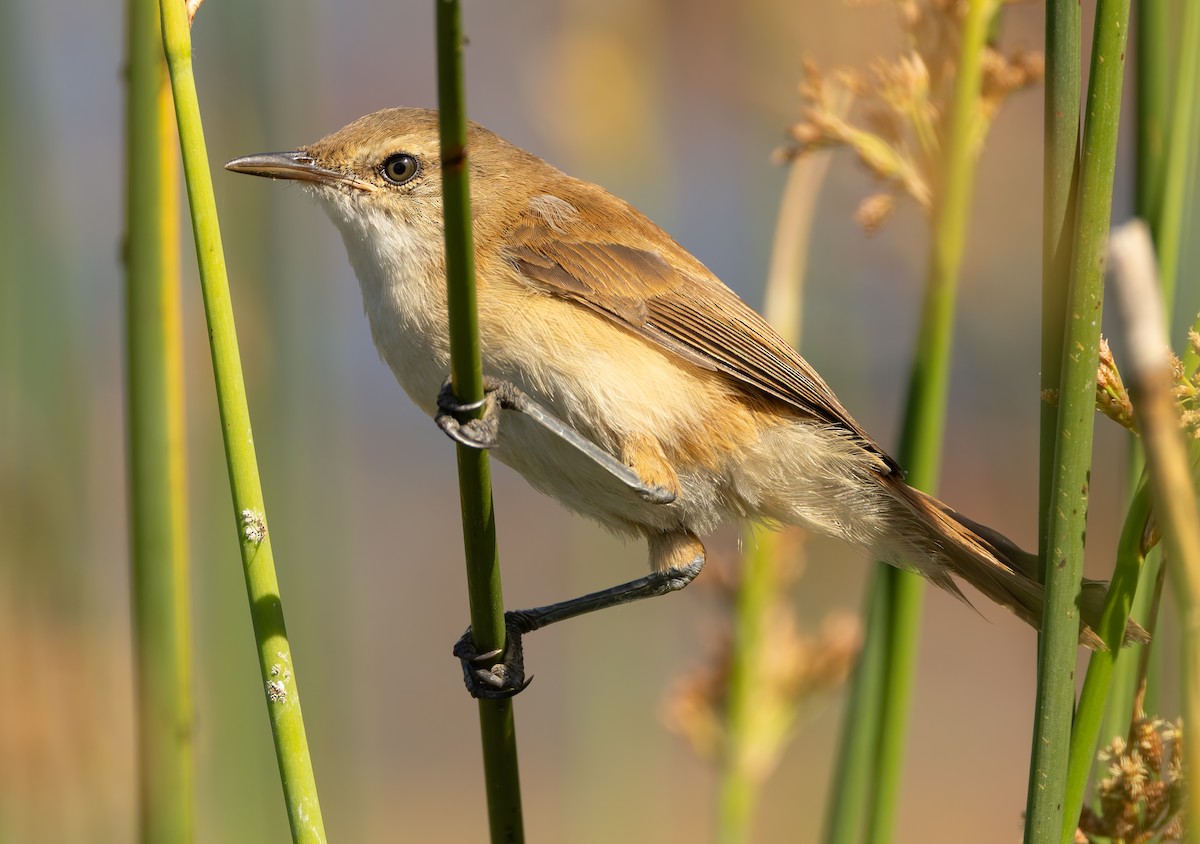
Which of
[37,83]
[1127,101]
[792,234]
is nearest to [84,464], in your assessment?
[37,83]

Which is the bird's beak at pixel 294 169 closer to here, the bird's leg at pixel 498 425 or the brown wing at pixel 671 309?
the brown wing at pixel 671 309

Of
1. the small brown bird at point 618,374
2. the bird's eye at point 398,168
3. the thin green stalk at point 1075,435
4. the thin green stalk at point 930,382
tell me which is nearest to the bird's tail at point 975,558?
the small brown bird at point 618,374

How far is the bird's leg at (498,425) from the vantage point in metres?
1.68

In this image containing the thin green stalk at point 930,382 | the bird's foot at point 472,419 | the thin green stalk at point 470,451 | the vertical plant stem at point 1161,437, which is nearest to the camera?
the vertical plant stem at point 1161,437

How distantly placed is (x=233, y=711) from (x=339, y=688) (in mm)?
318

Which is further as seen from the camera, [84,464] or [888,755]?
[84,464]

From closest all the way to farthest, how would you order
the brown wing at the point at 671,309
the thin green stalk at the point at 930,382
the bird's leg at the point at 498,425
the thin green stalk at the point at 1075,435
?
the thin green stalk at the point at 1075,435 < the bird's leg at the point at 498,425 < the thin green stalk at the point at 930,382 < the brown wing at the point at 671,309

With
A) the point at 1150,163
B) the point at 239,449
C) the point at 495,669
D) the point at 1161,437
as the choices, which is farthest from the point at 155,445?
the point at 1150,163

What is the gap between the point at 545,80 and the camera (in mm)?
3334

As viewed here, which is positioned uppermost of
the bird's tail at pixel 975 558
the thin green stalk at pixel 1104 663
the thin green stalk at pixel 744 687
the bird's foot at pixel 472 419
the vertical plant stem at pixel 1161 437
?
the vertical plant stem at pixel 1161 437

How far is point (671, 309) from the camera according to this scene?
102 inches

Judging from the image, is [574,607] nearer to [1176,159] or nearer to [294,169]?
[294,169]

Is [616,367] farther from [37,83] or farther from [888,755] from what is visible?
[37,83]

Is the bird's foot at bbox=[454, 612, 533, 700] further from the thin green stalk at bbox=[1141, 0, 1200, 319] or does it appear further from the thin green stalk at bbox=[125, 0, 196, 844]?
the thin green stalk at bbox=[1141, 0, 1200, 319]
